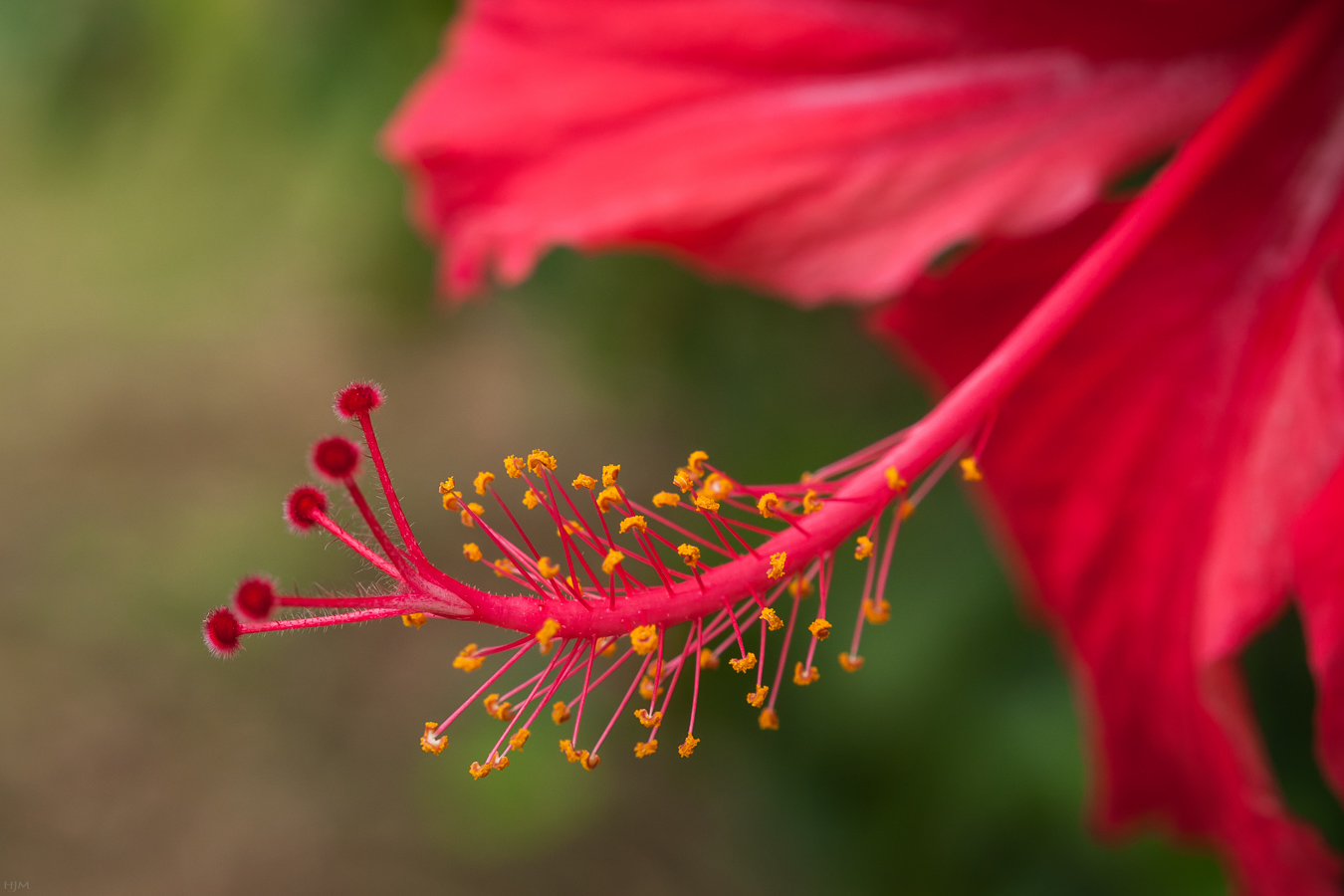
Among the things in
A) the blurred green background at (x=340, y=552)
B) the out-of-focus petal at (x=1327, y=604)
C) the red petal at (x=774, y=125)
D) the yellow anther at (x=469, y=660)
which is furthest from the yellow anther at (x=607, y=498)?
the blurred green background at (x=340, y=552)

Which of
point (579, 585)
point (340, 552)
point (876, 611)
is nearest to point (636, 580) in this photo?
point (579, 585)

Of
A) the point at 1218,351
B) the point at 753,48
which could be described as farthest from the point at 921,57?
the point at 1218,351

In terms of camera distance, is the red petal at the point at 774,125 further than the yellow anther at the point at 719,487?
Yes

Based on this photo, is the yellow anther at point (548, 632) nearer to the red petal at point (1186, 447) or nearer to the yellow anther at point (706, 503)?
the yellow anther at point (706, 503)

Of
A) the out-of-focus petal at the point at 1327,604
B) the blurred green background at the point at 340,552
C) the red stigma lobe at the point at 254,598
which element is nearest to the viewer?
the red stigma lobe at the point at 254,598

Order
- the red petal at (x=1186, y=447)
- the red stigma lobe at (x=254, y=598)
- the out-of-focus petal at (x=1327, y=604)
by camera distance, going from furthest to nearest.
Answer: the red petal at (x=1186, y=447)
the out-of-focus petal at (x=1327, y=604)
the red stigma lobe at (x=254, y=598)

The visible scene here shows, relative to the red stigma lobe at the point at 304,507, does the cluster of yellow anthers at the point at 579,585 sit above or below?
below

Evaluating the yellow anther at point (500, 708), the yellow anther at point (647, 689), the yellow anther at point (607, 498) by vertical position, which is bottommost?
the yellow anther at point (647, 689)
